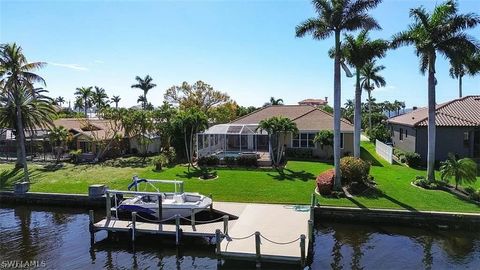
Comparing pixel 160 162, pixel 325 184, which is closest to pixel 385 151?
pixel 325 184

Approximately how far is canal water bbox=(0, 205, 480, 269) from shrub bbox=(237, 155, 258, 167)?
1222cm

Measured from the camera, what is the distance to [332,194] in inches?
882

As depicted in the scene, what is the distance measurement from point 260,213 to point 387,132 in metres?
31.5

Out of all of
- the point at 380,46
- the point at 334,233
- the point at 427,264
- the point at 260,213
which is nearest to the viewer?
the point at 427,264

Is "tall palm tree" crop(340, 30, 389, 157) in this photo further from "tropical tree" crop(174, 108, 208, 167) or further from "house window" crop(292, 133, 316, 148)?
"tropical tree" crop(174, 108, 208, 167)

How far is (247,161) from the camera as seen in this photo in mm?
31469

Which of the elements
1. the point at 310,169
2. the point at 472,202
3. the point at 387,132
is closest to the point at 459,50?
the point at 472,202

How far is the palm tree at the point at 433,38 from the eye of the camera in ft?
73.4

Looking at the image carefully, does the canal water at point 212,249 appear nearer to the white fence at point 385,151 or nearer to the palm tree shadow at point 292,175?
the palm tree shadow at point 292,175

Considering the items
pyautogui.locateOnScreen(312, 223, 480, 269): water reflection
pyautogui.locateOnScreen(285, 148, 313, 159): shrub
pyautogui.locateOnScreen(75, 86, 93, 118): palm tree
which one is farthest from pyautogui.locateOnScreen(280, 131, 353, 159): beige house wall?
pyautogui.locateOnScreen(75, 86, 93, 118): palm tree

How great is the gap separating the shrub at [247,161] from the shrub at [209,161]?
73.1 inches

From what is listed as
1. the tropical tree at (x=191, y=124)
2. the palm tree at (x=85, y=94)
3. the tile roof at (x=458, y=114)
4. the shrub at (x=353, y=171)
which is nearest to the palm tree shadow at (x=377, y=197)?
the shrub at (x=353, y=171)

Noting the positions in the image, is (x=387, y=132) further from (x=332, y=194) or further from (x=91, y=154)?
(x=91, y=154)

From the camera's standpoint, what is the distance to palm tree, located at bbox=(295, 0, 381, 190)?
72.3 ft
